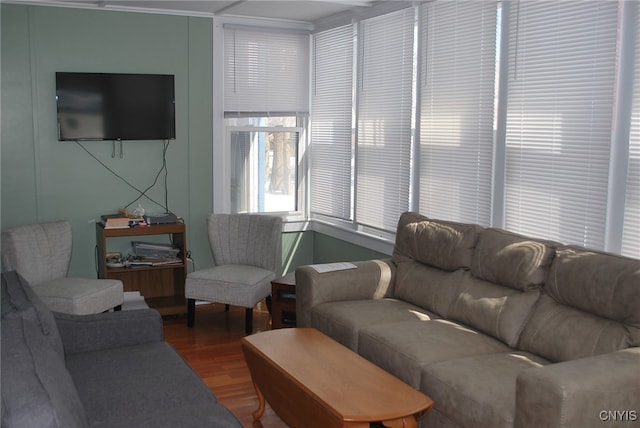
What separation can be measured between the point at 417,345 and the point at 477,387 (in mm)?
556

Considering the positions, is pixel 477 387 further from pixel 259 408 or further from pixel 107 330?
pixel 107 330

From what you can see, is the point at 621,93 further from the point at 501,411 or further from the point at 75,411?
the point at 75,411

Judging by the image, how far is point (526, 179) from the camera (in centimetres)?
399

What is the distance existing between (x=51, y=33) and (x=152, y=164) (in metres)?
1.27

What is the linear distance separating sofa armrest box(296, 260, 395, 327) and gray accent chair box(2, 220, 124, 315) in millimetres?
1464

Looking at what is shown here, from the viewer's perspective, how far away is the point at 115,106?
5.45 meters

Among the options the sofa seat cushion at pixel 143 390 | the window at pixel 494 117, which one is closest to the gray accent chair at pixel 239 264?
the window at pixel 494 117

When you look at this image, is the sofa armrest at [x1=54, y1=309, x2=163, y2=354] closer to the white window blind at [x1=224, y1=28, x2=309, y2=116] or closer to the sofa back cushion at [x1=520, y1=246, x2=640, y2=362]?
the sofa back cushion at [x1=520, y1=246, x2=640, y2=362]

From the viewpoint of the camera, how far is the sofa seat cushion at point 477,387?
111 inches

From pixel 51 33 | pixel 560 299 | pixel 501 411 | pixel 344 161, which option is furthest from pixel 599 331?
pixel 51 33

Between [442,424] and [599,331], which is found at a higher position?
[599,331]

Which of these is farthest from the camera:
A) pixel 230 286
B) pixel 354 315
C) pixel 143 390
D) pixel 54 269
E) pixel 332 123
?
pixel 332 123

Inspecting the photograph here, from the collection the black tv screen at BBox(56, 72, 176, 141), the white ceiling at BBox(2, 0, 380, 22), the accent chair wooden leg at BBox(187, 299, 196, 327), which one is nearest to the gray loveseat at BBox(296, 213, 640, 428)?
the accent chair wooden leg at BBox(187, 299, 196, 327)

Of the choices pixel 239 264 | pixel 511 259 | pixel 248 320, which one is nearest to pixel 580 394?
pixel 511 259
